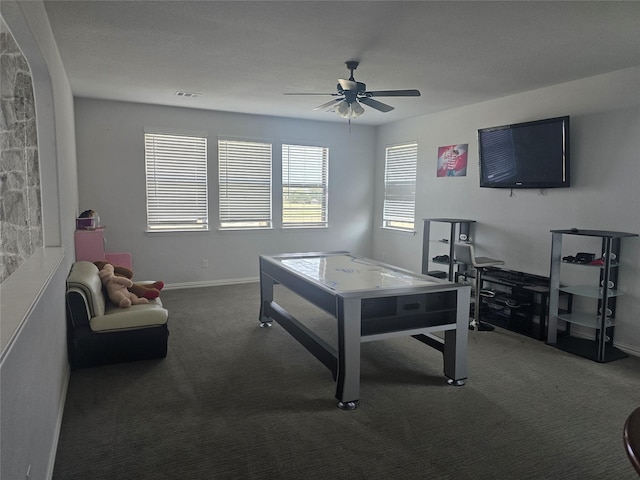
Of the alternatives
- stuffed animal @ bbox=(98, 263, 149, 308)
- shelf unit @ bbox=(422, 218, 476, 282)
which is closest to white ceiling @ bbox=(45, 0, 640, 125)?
shelf unit @ bbox=(422, 218, 476, 282)

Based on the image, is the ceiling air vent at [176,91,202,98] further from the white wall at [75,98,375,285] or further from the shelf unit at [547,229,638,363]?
the shelf unit at [547,229,638,363]

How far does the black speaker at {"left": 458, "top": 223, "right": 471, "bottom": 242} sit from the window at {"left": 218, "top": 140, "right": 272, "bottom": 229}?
2.97 m

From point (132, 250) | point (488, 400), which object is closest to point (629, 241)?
point (488, 400)

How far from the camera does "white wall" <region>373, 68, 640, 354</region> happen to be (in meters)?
3.96

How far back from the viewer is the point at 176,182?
6.26m

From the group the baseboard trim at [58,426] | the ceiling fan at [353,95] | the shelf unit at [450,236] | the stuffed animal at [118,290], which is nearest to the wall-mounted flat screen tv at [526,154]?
the shelf unit at [450,236]

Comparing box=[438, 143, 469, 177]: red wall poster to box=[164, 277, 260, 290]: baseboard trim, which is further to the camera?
box=[164, 277, 260, 290]: baseboard trim

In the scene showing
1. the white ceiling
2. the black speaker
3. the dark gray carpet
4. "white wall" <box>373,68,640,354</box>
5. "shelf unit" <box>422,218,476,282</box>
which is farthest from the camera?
the black speaker

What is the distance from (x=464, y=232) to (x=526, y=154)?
132 cm

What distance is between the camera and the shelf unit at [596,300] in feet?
12.3

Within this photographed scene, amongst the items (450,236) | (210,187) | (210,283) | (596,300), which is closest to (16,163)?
(210,187)

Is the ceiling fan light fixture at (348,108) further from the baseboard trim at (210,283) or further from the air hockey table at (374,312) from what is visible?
the baseboard trim at (210,283)

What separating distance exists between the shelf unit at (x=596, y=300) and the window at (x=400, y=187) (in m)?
2.85

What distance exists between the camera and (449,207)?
19.9ft
